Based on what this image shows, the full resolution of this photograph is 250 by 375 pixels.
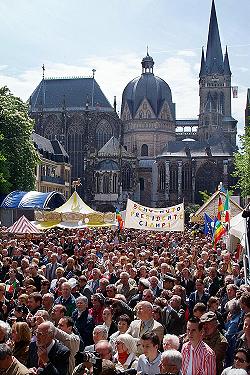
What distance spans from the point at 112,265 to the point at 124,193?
243 ft

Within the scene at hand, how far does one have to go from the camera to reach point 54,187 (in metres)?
81.3

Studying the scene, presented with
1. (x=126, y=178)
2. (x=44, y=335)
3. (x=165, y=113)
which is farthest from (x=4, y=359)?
(x=165, y=113)

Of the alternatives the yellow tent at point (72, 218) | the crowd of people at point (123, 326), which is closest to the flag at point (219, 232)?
the yellow tent at point (72, 218)

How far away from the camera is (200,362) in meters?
6.52

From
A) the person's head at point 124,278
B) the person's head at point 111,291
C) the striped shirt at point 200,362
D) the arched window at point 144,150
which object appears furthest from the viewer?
the arched window at point 144,150

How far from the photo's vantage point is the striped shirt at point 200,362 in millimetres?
6500

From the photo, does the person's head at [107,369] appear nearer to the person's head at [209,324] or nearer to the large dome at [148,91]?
the person's head at [209,324]

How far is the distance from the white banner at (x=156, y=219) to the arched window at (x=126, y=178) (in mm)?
63616

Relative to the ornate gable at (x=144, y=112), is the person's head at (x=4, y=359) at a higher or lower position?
lower

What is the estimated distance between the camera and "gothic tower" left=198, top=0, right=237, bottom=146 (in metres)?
101

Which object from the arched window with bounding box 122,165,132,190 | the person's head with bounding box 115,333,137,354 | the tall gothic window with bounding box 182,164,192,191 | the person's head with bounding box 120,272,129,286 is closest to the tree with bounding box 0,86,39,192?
the person's head with bounding box 120,272,129,286

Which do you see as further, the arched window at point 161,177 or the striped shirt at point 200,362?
the arched window at point 161,177

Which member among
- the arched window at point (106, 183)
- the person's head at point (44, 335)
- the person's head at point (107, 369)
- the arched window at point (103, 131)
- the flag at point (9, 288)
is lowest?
the flag at point (9, 288)

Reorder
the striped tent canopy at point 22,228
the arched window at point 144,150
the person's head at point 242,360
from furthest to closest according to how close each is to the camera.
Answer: the arched window at point 144,150, the striped tent canopy at point 22,228, the person's head at point 242,360
